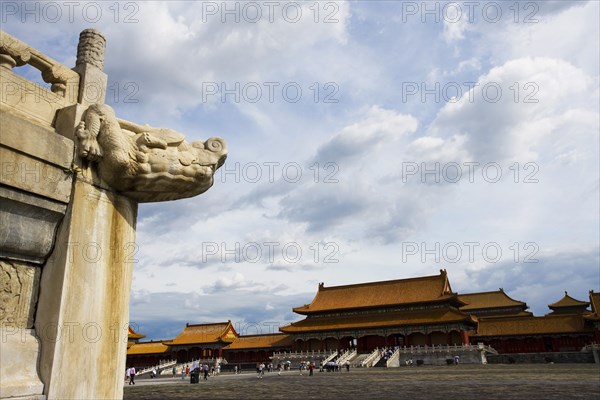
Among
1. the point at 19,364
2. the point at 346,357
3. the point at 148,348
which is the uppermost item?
the point at 19,364

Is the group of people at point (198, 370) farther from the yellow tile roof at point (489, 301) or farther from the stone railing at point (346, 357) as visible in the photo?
the yellow tile roof at point (489, 301)

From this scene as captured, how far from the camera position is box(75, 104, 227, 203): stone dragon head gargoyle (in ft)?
9.88

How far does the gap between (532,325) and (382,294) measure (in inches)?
671

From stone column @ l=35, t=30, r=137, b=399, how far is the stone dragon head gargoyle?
0.10 meters

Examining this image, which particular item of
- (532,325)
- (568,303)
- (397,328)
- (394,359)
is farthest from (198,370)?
(568,303)

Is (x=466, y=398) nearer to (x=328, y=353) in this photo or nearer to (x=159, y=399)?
(x=159, y=399)

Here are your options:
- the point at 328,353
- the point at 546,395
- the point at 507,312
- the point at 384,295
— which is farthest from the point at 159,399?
the point at 507,312

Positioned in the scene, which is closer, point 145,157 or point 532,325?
point 145,157

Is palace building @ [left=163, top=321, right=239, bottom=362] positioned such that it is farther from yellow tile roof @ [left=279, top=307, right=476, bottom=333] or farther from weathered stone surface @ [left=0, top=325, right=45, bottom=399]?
weathered stone surface @ [left=0, top=325, right=45, bottom=399]

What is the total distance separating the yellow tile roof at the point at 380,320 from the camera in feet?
167

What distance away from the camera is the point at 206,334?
63.2 metres

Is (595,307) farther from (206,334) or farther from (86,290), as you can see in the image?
(86,290)

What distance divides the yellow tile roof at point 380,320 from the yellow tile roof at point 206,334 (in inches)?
323

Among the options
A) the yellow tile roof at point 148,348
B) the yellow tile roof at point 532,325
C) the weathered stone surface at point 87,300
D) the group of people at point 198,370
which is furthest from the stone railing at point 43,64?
the yellow tile roof at point 148,348
